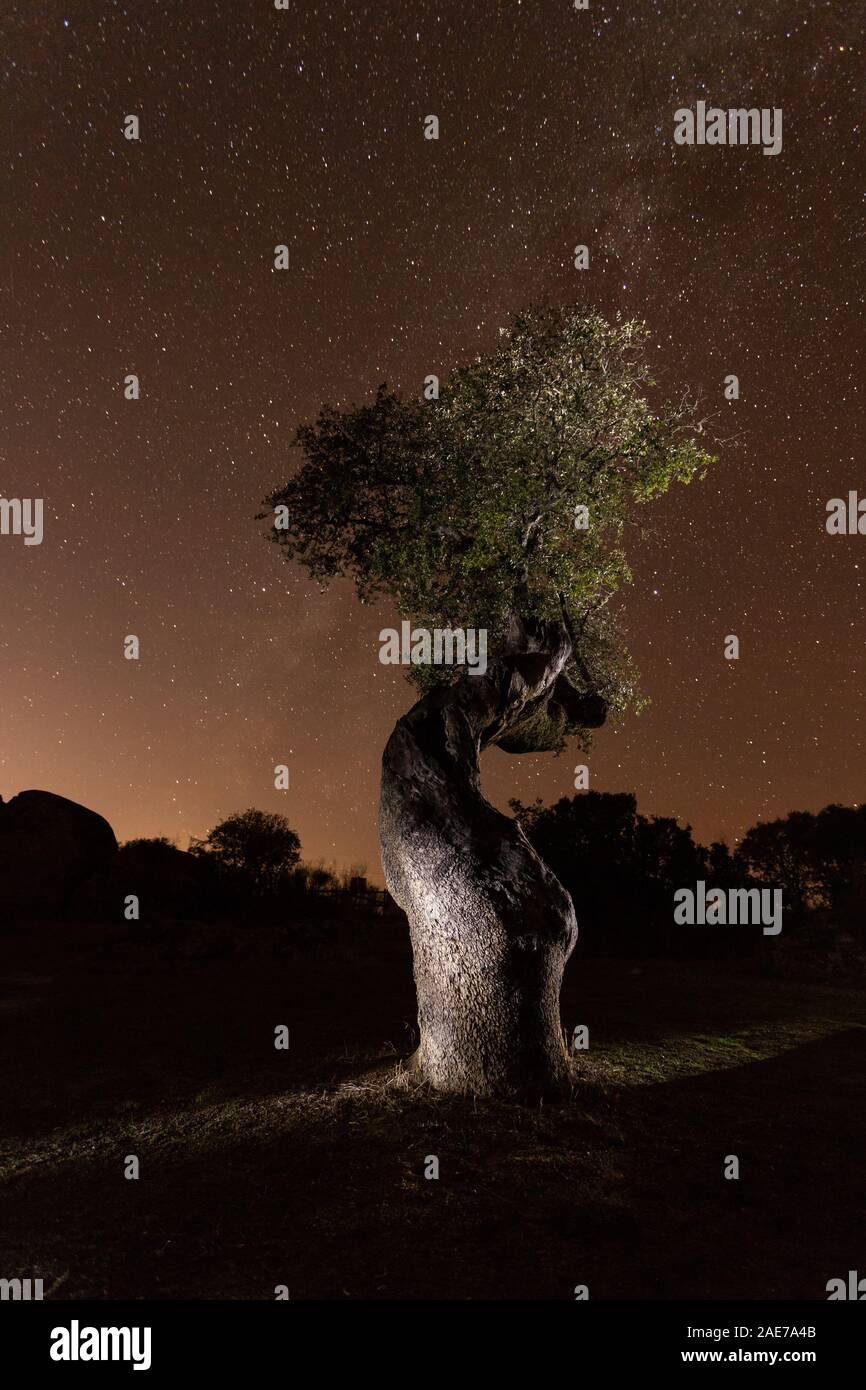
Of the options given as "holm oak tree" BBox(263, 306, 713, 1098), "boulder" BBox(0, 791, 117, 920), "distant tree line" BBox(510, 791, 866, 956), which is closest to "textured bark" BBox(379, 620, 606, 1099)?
"holm oak tree" BBox(263, 306, 713, 1098)

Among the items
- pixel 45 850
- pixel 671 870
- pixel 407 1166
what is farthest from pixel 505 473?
pixel 45 850

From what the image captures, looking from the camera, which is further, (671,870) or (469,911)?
(671,870)

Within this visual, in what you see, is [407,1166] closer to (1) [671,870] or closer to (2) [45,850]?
(1) [671,870]

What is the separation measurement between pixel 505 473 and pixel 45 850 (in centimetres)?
2870

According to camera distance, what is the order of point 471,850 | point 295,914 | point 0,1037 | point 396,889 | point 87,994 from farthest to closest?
point 295,914 < point 87,994 < point 0,1037 < point 396,889 < point 471,850

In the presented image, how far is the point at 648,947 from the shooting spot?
94.2ft

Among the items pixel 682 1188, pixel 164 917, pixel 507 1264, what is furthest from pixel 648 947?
pixel 507 1264

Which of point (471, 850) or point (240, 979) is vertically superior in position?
point (471, 850)

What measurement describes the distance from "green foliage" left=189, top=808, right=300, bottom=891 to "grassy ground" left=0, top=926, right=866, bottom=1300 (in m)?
23.0

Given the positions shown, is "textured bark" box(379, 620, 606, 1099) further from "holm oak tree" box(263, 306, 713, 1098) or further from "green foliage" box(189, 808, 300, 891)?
"green foliage" box(189, 808, 300, 891)

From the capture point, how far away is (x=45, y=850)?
107ft

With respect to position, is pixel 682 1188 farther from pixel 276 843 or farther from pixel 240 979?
pixel 276 843

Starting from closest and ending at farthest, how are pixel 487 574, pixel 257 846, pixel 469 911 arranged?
1. pixel 469 911
2. pixel 487 574
3. pixel 257 846

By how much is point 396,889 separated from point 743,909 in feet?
78.1
